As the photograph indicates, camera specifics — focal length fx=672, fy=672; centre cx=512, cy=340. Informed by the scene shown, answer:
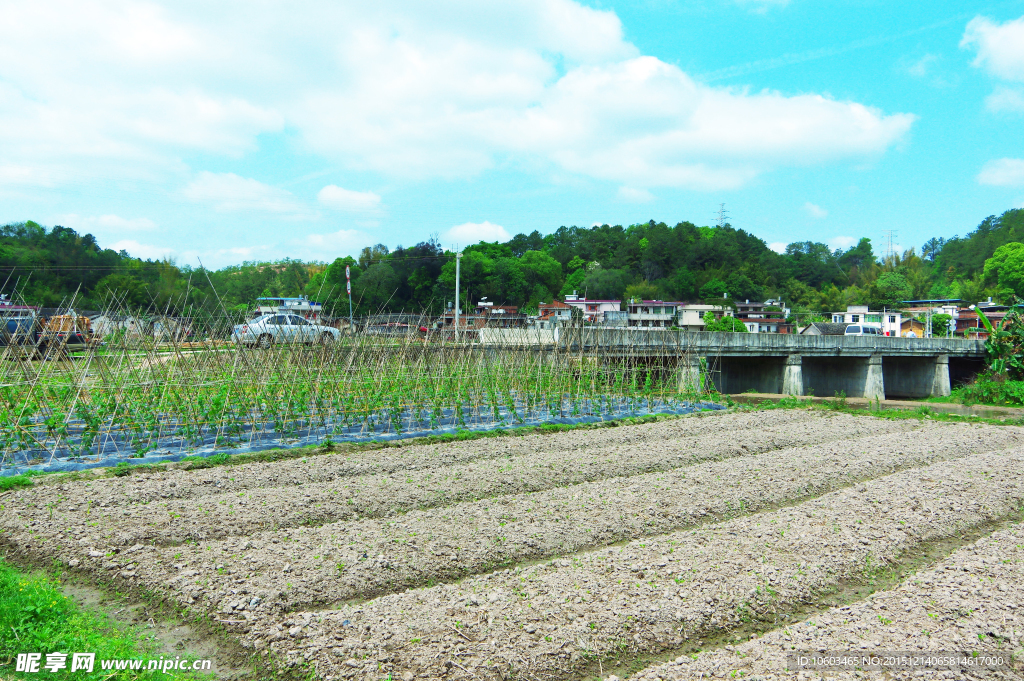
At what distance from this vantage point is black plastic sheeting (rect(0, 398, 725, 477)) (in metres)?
8.23

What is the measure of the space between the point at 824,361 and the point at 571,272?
49.9 m

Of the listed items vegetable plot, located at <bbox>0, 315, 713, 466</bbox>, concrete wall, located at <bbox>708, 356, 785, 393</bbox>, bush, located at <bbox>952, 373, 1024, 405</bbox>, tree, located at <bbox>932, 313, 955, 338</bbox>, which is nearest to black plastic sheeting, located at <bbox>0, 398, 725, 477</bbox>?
vegetable plot, located at <bbox>0, 315, 713, 466</bbox>

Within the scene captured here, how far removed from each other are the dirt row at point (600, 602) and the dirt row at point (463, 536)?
0.29 metres

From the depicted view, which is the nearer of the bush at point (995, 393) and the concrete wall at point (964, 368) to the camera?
the bush at point (995, 393)

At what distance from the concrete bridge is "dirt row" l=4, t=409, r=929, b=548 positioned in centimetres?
854

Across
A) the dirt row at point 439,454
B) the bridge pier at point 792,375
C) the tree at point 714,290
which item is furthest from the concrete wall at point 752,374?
the tree at point 714,290

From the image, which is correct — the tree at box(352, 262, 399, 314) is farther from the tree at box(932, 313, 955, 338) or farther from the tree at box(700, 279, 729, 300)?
the tree at box(932, 313, 955, 338)

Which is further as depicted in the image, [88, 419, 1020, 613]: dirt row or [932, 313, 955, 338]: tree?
[932, 313, 955, 338]: tree

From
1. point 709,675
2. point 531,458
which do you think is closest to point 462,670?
point 709,675

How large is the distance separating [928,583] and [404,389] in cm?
A: 809

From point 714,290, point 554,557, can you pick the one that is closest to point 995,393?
point 554,557

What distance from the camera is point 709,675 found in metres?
3.46

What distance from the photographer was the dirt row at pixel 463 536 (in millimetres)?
4488

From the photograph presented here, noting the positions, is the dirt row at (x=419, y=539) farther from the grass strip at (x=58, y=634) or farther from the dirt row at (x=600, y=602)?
the grass strip at (x=58, y=634)
